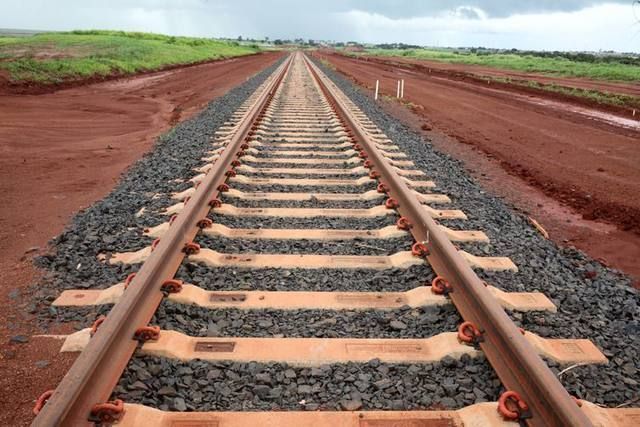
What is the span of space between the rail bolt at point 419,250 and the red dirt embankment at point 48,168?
2269 mm

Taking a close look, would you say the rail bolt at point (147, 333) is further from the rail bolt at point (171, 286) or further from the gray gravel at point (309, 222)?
the gray gravel at point (309, 222)

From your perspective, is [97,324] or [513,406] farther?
[97,324]

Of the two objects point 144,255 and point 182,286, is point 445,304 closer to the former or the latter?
point 182,286

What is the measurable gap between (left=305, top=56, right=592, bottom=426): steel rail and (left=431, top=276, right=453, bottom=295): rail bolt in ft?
0.10

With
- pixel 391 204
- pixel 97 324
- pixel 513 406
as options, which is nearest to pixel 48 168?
pixel 391 204

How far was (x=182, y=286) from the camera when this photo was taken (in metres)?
3.01

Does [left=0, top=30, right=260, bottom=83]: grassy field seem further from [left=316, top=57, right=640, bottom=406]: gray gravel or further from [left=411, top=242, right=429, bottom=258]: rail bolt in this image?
[left=411, top=242, right=429, bottom=258]: rail bolt

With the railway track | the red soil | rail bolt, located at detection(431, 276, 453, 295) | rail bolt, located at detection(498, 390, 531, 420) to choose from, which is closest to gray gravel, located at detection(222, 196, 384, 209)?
the railway track

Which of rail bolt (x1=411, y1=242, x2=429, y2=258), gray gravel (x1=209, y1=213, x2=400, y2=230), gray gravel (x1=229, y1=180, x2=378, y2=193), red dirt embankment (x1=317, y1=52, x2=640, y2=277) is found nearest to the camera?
rail bolt (x1=411, y1=242, x2=429, y2=258)

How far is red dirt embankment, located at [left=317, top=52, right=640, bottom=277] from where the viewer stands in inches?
217

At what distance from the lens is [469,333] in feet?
8.52

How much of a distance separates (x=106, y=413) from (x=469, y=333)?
1.75 m

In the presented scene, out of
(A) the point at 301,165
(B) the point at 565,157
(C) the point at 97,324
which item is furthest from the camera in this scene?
(B) the point at 565,157

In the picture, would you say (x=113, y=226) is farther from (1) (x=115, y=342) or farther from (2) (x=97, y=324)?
(1) (x=115, y=342)
